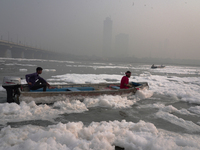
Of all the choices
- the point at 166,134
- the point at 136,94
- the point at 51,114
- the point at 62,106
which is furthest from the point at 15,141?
the point at 136,94

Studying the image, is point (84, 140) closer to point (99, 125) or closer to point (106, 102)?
point (99, 125)

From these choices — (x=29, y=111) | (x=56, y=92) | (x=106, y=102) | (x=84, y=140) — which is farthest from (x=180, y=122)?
(x=29, y=111)

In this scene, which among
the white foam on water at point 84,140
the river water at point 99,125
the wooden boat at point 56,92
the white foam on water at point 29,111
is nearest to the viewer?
the white foam on water at point 84,140

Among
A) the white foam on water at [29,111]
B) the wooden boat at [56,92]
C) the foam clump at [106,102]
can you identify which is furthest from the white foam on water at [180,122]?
the white foam on water at [29,111]

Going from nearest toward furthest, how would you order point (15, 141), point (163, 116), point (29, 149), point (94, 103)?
point (29, 149) → point (15, 141) → point (163, 116) → point (94, 103)

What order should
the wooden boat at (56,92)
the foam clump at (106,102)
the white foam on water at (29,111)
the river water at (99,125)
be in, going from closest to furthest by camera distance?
the river water at (99,125)
the white foam on water at (29,111)
the wooden boat at (56,92)
the foam clump at (106,102)

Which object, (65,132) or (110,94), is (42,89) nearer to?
(110,94)

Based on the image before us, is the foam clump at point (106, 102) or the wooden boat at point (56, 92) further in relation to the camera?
the foam clump at point (106, 102)

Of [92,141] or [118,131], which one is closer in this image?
[92,141]

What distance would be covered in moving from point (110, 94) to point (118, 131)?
4.24 meters

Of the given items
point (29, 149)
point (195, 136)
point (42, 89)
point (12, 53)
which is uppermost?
point (12, 53)

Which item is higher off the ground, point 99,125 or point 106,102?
point 106,102

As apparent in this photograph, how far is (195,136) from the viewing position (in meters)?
5.36

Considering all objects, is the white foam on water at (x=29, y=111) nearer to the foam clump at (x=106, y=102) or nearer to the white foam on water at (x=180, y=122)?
the foam clump at (x=106, y=102)
